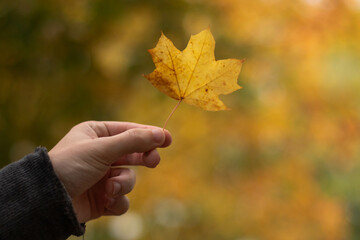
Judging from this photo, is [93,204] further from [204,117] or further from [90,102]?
[204,117]

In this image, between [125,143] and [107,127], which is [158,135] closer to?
[125,143]

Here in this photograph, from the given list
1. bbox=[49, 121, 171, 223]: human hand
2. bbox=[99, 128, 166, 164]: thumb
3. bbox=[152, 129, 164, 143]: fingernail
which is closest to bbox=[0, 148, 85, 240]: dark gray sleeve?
bbox=[49, 121, 171, 223]: human hand

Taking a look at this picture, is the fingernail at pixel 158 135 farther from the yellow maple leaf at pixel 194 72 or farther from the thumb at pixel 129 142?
the yellow maple leaf at pixel 194 72

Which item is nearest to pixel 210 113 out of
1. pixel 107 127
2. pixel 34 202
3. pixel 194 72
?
pixel 107 127

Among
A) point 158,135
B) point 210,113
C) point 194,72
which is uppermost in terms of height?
point 194,72

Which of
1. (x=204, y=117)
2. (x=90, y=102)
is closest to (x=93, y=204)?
(x=90, y=102)

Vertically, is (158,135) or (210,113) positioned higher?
(158,135)

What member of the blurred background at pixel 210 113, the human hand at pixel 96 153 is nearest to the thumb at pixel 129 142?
the human hand at pixel 96 153

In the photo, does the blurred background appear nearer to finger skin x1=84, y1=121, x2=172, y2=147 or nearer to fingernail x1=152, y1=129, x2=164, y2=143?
finger skin x1=84, y1=121, x2=172, y2=147
